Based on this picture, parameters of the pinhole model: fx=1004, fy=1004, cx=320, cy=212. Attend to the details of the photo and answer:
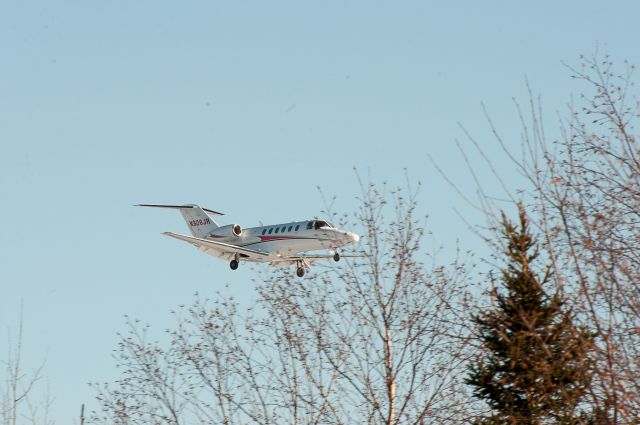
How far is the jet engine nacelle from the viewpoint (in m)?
46.2

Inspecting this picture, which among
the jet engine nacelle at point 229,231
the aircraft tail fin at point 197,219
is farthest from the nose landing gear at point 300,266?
the aircraft tail fin at point 197,219

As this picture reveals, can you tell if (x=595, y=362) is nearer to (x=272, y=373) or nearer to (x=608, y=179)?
(x=608, y=179)

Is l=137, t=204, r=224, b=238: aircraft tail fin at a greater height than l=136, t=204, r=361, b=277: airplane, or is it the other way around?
l=137, t=204, r=224, b=238: aircraft tail fin

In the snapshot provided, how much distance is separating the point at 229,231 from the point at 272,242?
11.2 feet

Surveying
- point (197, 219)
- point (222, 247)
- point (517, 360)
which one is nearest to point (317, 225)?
point (222, 247)

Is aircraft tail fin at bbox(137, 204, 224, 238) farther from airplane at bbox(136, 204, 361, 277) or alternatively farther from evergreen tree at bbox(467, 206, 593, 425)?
evergreen tree at bbox(467, 206, 593, 425)

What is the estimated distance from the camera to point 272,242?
4391 cm

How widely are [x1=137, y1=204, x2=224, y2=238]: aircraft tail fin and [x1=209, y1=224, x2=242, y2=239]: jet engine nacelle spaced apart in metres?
2.73

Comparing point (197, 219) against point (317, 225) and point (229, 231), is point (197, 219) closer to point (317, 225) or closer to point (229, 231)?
point (229, 231)

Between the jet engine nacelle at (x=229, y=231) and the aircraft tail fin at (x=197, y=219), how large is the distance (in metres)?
2.73

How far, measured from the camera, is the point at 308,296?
Result: 59.6 feet

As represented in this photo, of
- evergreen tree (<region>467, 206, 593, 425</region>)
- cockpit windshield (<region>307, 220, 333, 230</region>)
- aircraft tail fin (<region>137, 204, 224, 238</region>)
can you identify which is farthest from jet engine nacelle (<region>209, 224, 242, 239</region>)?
evergreen tree (<region>467, 206, 593, 425</region>)

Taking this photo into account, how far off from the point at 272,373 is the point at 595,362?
10213mm

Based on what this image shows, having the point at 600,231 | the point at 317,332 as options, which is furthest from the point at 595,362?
the point at 317,332
